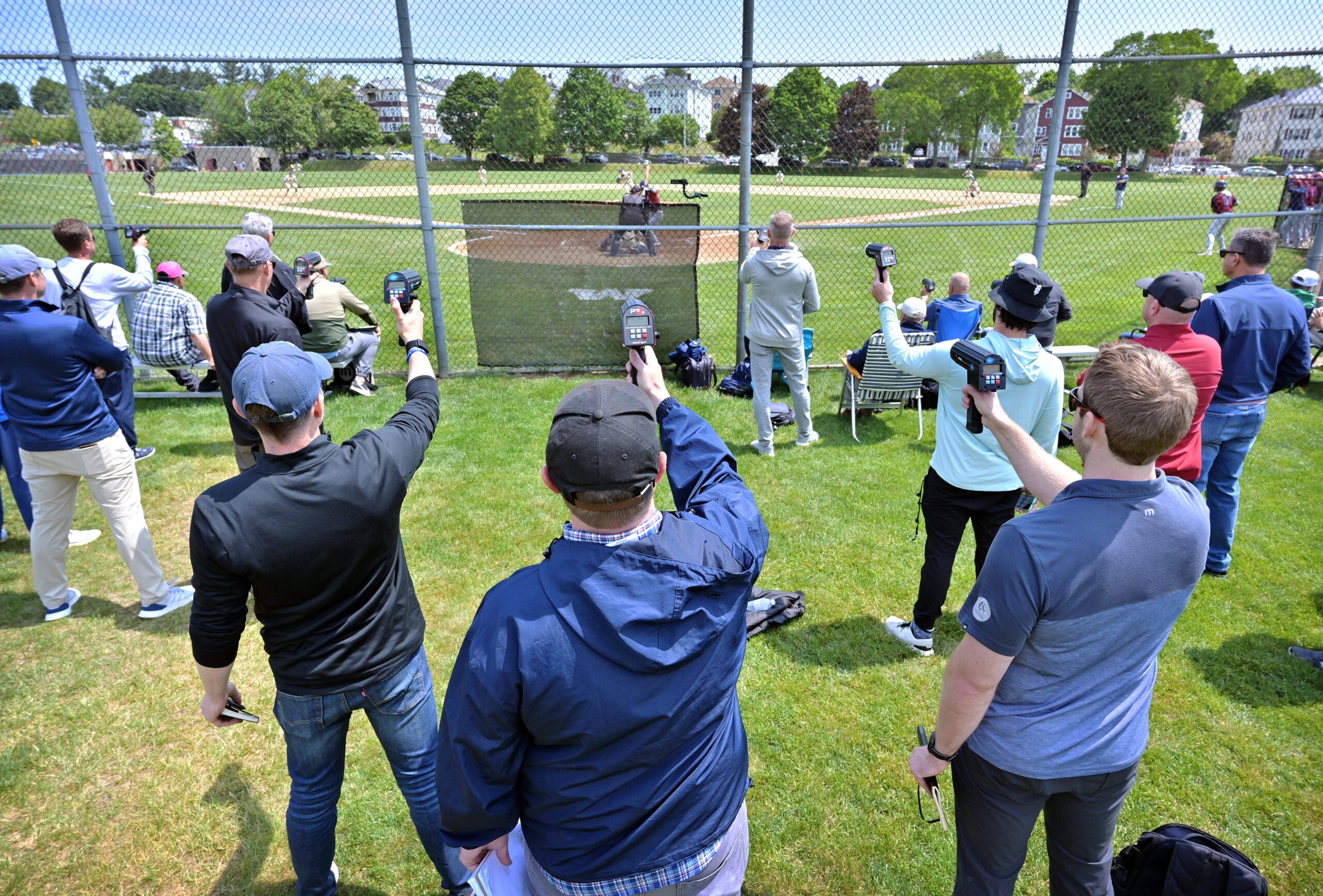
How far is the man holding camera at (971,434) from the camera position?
3.38m

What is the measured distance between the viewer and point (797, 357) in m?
6.96

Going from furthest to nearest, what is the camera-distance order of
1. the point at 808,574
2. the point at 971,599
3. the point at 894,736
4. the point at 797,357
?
the point at 797,357, the point at 808,574, the point at 894,736, the point at 971,599

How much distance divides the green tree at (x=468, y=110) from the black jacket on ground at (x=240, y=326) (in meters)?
4.74

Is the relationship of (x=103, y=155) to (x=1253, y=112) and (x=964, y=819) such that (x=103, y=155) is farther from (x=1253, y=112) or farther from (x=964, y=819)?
(x=1253, y=112)

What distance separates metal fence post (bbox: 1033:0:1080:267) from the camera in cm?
734

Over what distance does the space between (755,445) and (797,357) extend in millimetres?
910

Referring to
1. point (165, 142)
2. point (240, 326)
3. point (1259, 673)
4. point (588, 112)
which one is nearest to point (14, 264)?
point (240, 326)

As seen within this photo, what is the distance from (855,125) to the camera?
8.32 m

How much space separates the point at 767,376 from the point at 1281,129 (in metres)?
7.00

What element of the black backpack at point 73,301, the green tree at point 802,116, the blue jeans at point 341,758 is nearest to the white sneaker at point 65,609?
the black backpack at point 73,301

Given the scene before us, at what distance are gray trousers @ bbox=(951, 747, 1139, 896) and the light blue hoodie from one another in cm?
164

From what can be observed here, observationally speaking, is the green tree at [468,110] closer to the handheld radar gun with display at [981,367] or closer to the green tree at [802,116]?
the green tree at [802,116]

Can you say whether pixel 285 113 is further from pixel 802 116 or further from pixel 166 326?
pixel 802 116

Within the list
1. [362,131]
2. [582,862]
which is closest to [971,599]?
[582,862]
